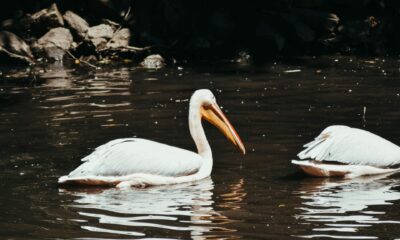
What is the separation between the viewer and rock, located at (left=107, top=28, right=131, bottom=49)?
17312 mm

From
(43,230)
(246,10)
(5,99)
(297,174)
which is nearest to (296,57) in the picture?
(246,10)

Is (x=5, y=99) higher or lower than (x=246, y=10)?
lower

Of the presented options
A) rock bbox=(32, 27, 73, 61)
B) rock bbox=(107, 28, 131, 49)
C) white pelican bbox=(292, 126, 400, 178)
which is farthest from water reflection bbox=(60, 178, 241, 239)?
rock bbox=(32, 27, 73, 61)

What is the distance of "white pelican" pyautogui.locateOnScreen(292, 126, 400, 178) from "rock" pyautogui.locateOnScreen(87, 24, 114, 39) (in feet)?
32.4

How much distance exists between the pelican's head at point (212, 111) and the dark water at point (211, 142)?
0.27 meters

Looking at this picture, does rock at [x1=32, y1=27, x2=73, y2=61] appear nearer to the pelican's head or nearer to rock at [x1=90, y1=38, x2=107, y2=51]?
rock at [x1=90, y1=38, x2=107, y2=51]

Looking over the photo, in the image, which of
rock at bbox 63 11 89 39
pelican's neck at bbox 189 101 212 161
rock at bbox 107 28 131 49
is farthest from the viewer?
rock at bbox 63 11 89 39

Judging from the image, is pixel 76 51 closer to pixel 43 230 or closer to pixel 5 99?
pixel 5 99

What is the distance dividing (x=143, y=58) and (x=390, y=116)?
7386 millimetres

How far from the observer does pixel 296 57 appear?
1706cm

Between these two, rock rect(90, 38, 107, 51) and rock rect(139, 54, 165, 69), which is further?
rock rect(90, 38, 107, 51)

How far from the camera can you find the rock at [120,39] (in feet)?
56.8

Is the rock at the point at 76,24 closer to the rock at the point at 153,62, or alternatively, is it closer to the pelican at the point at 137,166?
the rock at the point at 153,62

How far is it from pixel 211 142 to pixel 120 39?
842 cm
